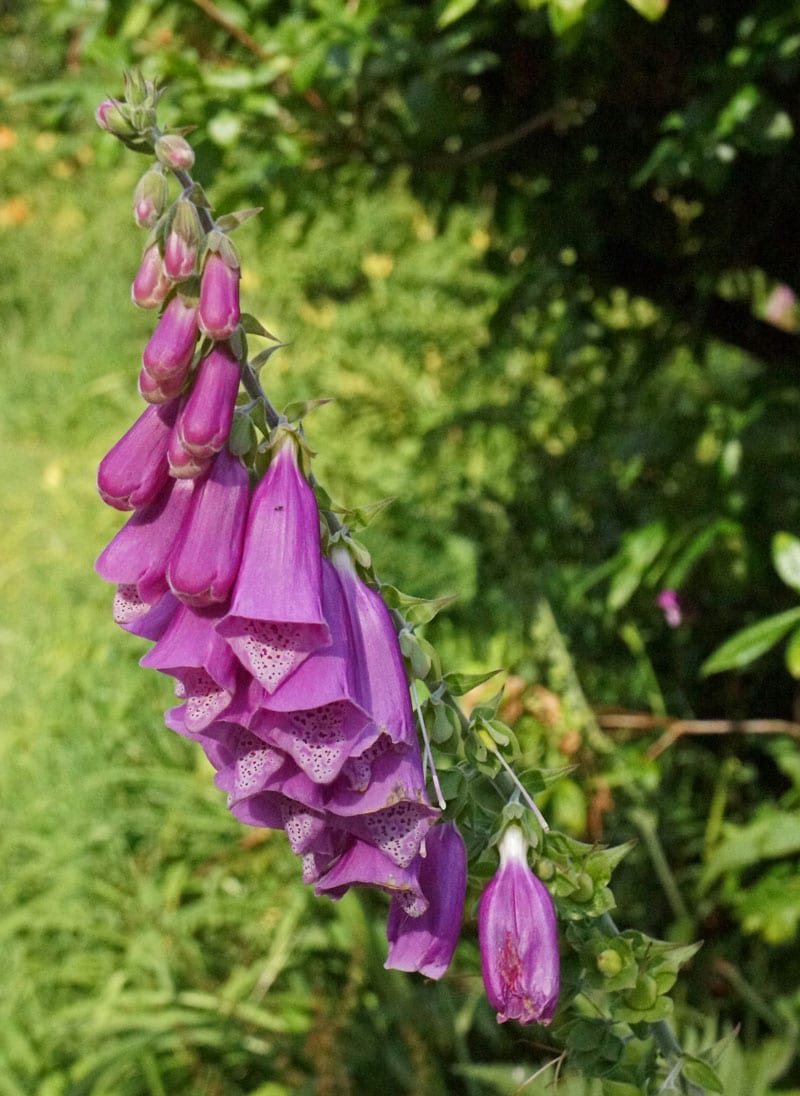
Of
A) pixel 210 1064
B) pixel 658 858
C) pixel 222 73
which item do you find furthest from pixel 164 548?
pixel 210 1064

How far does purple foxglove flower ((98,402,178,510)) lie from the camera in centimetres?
103

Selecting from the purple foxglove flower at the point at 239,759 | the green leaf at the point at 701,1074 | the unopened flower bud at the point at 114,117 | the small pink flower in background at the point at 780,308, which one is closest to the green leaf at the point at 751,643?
the green leaf at the point at 701,1074

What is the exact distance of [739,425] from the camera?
1904 mm

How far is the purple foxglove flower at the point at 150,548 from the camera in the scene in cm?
105

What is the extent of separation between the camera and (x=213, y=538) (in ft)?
3.30

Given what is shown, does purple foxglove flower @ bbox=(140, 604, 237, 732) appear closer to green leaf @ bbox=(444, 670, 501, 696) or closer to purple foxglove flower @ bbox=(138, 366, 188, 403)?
purple foxglove flower @ bbox=(138, 366, 188, 403)

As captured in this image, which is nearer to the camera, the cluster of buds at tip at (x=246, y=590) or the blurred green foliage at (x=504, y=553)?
the cluster of buds at tip at (x=246, y=590)

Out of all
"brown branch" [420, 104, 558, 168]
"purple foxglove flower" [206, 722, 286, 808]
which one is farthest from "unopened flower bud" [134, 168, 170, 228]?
"brown branch" [420, 104, 558, 168]

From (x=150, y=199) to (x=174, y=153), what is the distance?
0.14 ft

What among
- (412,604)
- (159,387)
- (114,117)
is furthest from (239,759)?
(114,117)

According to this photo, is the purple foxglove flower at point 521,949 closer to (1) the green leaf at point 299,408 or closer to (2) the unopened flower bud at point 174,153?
(1) the green leaf at point 299,408

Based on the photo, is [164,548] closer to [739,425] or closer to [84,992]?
[739,425]

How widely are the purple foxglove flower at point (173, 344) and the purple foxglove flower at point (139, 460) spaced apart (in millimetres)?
65

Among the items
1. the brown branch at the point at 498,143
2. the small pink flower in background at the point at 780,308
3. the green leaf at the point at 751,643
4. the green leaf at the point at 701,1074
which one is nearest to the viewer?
the green leaf at the point at 701,1074
